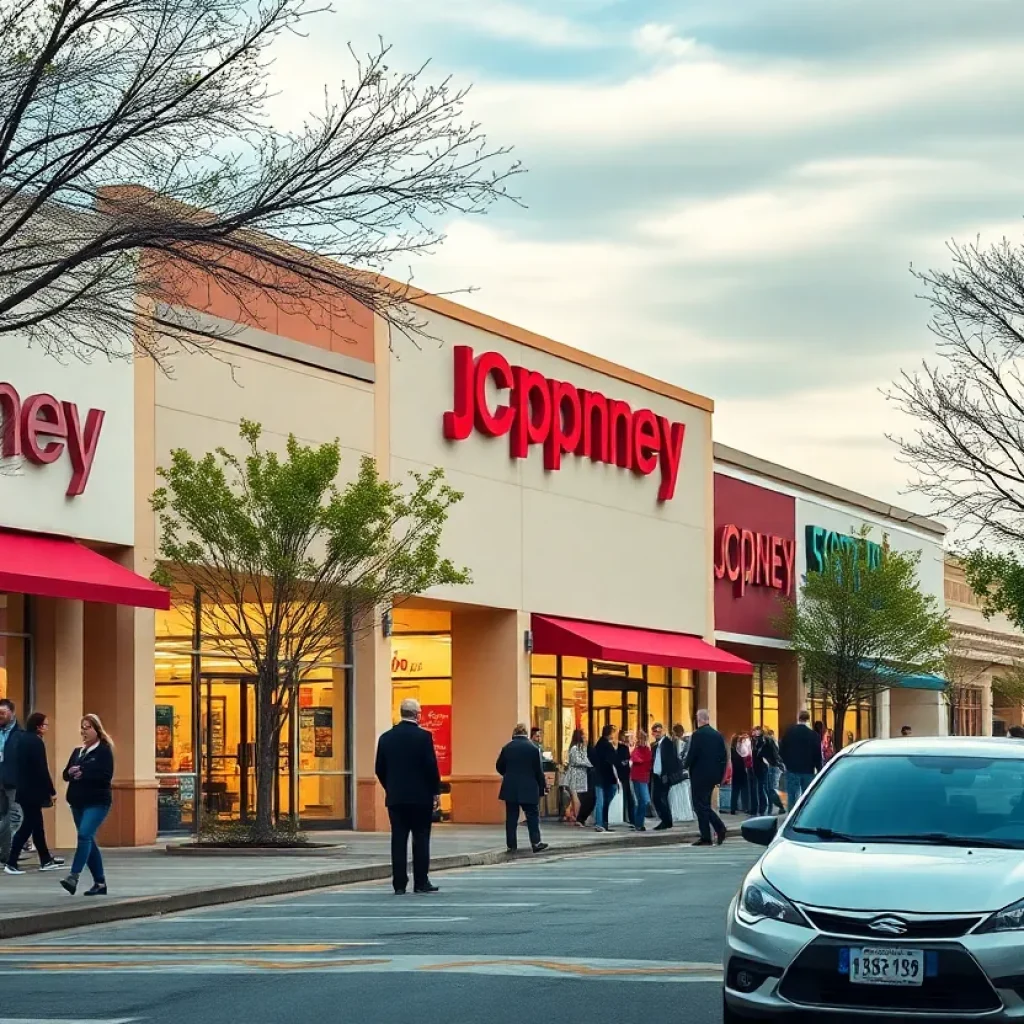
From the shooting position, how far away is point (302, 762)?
3141 centimetres

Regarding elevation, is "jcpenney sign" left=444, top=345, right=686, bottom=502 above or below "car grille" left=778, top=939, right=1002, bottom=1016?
above

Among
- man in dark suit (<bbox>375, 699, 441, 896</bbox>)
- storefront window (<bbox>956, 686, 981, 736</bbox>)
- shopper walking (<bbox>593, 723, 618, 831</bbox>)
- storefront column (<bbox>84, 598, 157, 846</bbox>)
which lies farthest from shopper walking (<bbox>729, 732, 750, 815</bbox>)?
storefront window (<bbox>956, 686, 981, 736</bbox>)

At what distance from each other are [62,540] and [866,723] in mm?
35390

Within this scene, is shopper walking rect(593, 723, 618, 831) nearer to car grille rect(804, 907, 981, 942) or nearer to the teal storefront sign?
the teal storefront sign

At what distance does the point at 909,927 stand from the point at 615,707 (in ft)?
105

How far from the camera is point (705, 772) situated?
91.1 feet

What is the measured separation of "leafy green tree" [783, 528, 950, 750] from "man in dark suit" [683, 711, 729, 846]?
19114 millimetres

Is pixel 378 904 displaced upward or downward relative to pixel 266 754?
downward

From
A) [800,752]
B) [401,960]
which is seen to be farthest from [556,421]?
[401,960]

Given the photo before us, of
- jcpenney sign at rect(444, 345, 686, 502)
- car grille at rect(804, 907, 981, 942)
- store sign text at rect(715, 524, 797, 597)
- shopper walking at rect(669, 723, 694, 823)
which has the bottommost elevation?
shopper walking at rect(669, 723, 694, 823)

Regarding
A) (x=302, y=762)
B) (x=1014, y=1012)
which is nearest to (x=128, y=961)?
(x=1014, y=1012)

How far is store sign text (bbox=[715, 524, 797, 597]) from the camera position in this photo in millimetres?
45062

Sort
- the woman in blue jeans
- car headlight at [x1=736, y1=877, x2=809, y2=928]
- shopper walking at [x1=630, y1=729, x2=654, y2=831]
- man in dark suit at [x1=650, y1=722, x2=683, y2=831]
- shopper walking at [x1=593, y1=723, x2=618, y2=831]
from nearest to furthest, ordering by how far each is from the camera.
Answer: car headlight at [x1=736, y1=877, x2=809, y2=928] < the woman in blue jeans < shopper walking at [x1=593, y1=723, x2=618, y2=831] < man in dark suit at [x1=650, y1=722, x2=683, y2=831] < shopper walking at [x1=630, y1=729, x2=654, y2=831]

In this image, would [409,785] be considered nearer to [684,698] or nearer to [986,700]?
[684,698]
